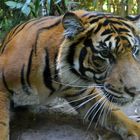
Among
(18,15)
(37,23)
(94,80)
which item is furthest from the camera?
(18,15)

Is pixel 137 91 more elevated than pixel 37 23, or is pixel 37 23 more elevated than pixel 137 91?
pixel 37 23

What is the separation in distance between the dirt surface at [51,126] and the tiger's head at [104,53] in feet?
1.58

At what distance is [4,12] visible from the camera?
5012 mm

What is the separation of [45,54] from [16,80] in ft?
0.75

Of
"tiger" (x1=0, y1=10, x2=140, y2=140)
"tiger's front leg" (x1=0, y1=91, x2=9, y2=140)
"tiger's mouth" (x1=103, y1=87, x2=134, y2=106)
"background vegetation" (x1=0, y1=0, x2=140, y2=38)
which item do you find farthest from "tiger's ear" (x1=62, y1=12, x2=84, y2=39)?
"background vegetation" (x1=0, y1=0, x2=140, y2=38)

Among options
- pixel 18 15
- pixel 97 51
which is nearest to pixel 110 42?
pixel 97 51

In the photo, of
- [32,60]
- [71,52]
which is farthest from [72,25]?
[32,60]

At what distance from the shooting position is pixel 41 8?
174 inches

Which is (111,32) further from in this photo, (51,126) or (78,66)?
(51,126)

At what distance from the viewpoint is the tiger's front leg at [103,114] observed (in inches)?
115

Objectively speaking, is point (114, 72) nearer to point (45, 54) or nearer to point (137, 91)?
point (137, 91)

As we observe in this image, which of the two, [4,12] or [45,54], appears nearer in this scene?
[45,54]

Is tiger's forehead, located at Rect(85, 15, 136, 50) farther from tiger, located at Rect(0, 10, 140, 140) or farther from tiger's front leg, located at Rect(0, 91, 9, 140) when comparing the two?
tiger's front leg, located at Rect(0, 91, 9, 140)

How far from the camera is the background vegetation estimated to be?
12.8ft
